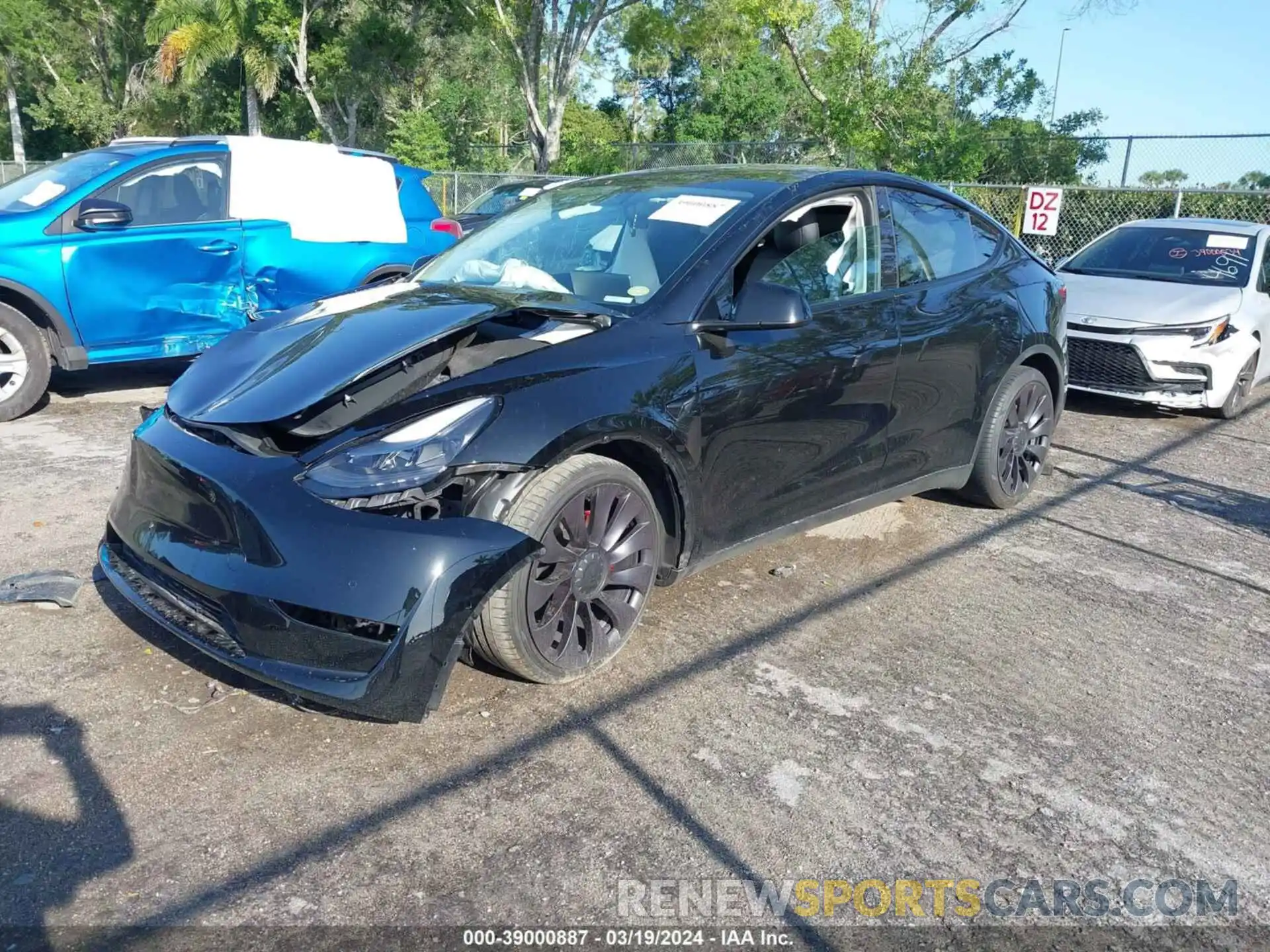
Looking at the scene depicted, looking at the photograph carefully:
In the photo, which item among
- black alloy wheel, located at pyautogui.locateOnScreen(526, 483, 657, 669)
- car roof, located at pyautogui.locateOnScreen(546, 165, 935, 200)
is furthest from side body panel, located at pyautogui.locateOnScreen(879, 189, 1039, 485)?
black alloy wheel, located at pyautogui.locateOnScreen(526, 483, 657, 669)

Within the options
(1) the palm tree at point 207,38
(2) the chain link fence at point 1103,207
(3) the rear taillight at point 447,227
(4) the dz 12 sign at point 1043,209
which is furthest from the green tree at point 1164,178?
(1) the palm tree at point 207,38

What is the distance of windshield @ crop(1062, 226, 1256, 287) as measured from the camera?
8.69 metres

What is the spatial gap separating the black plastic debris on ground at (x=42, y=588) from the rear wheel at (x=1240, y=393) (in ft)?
25.3

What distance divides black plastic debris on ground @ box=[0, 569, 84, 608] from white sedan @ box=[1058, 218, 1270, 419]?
23.1 feet

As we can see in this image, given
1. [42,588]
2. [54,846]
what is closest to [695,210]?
[42,588]

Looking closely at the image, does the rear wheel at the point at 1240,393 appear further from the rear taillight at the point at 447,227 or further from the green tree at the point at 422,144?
the green tree at the point at 422,144

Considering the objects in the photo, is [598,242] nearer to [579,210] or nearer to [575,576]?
[579,210]

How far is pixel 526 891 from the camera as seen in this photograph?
8.50 ft

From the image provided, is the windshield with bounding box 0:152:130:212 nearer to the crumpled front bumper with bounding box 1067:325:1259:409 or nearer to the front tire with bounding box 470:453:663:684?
the front tire with bounding box 470:453:663:684

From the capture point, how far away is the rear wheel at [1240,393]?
8.12 meters

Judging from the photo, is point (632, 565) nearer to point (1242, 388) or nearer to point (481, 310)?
point (481, 310)

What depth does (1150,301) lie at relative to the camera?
825cm

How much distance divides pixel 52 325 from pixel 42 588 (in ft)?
11.6

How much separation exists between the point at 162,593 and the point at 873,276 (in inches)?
119
